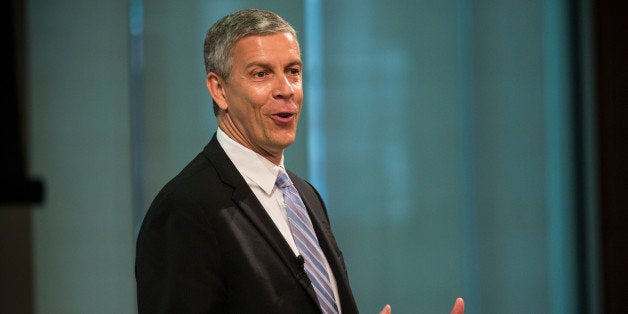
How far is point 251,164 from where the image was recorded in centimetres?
136

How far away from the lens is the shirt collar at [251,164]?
135 cm

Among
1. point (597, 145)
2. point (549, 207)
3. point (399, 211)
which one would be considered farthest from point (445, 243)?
point (597, 145)

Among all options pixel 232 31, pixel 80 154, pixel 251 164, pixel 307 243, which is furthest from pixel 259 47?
pixel 80 154

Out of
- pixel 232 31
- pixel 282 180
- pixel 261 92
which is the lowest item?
pixel 282 180

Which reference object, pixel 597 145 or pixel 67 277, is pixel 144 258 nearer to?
pixel 67 277

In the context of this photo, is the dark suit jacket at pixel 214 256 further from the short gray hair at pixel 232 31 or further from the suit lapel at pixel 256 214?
the short gray hair at pixel 232 31

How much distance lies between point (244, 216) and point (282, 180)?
0.15 m

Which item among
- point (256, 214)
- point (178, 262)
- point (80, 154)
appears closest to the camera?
point (178, 262)

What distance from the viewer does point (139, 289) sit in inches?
48.7

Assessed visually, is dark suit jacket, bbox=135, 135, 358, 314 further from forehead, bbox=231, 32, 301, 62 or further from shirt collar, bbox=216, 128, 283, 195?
forehead, bbox=231, 32, 301, 62

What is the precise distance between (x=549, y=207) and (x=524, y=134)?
0.32 m

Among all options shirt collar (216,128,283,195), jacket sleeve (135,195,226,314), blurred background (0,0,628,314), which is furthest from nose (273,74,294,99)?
blurred background (0,0,628,314)

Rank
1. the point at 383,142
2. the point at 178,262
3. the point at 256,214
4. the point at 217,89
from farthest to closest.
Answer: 1. the point at 383,142
2. the point at 217,89
3. the point at 256,214
4. the point at 178,262

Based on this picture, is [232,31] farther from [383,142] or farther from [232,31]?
[383,142]
